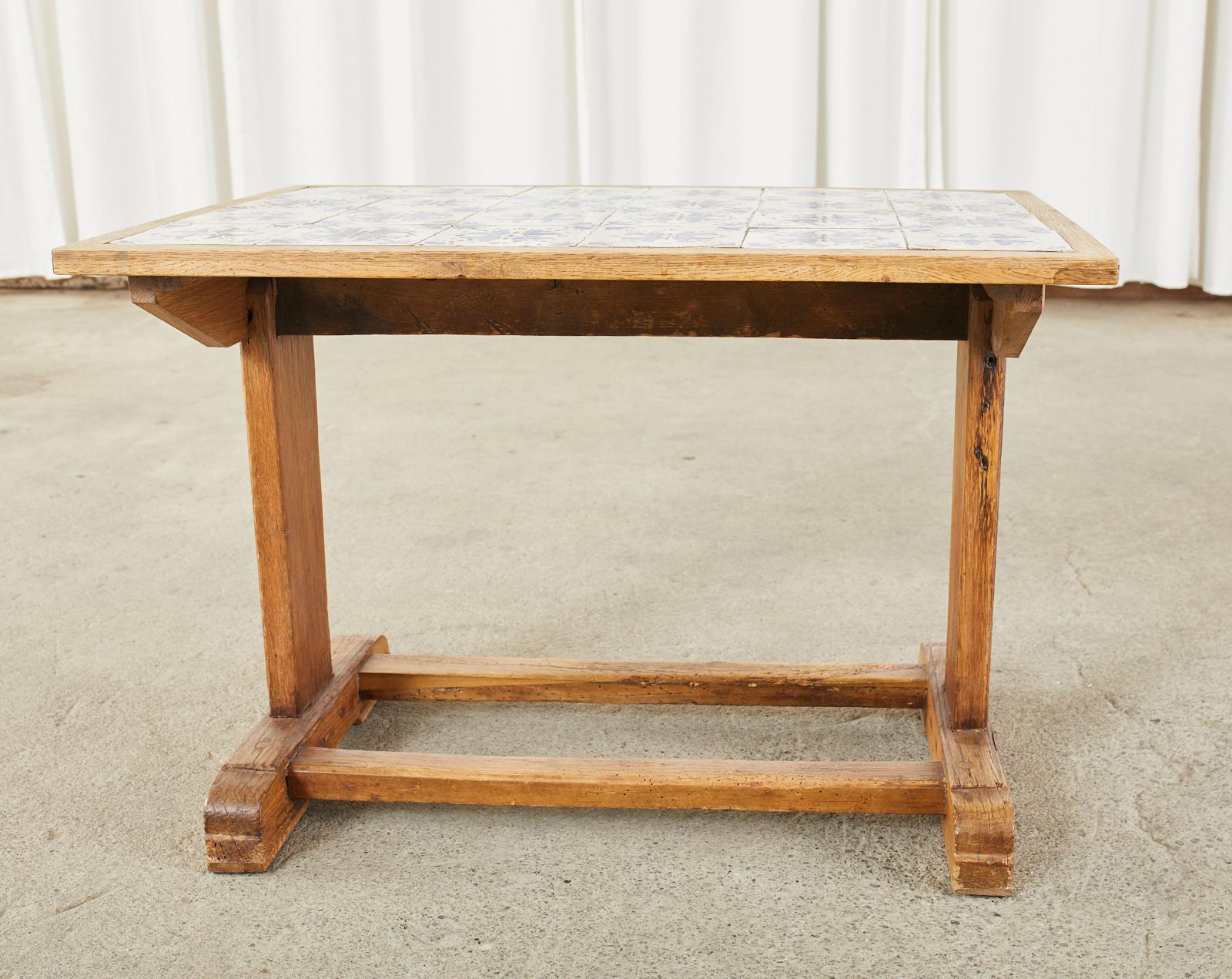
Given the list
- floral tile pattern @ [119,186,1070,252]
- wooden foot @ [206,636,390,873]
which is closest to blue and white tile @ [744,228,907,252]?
floral tile pattern @ [119,186,1070,252]

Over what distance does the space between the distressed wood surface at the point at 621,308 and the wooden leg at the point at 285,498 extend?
0.04m

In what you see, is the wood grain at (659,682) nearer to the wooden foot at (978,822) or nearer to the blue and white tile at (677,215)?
the wooden foot at (978,822)

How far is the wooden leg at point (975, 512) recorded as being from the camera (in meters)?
1.52

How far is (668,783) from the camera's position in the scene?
156 cm

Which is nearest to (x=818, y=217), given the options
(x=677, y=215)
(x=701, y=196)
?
(x=677, y=215)

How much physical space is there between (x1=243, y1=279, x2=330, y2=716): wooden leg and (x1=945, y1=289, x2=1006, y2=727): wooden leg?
2.59 ft

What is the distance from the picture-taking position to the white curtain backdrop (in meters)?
4.50

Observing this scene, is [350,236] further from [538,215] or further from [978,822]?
[978,822]

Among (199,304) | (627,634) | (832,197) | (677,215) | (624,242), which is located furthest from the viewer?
(627,634)

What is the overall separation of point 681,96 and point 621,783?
3.46 meters

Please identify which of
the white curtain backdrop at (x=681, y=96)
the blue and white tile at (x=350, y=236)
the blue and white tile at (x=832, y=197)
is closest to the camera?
the blue and white tile at (x=350, y=236)

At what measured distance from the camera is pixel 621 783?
157 centimetres

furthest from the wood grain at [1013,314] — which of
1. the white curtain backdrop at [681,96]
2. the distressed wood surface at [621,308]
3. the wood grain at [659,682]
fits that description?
the white curtain backdrop at [681,96]

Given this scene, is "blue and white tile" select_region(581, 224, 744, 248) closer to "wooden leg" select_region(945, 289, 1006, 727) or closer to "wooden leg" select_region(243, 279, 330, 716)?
"wooden leg" select_region(945, 289, 1006, 727)
